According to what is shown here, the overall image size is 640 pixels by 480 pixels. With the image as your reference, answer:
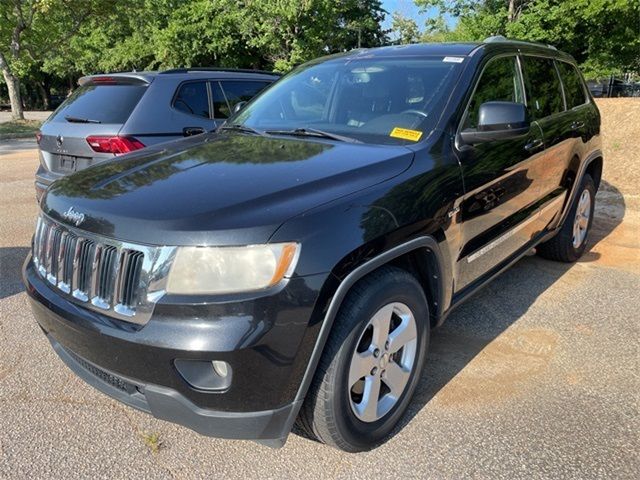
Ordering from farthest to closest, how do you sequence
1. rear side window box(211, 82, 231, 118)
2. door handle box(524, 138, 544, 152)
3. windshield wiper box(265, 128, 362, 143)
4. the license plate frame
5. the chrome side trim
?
rear side window box(211, 82, 231, 118) → the license plate frame → door handle box(524, 138, 544, 152) → the chrome side trim → windshield wiper box(265, 128, 362, 143)

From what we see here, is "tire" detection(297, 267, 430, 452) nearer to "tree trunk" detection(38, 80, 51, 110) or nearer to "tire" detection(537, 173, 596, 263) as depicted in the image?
"tire" detection(537, 173, 596, 263)

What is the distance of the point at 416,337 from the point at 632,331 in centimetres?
196

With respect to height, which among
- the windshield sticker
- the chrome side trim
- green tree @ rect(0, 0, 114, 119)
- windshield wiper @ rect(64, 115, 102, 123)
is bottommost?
the chrome side trim

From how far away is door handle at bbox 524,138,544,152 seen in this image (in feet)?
11.8

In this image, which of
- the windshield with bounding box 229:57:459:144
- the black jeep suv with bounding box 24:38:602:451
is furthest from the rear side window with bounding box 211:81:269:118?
the black jeep suv with bounding box 24:38:602:451

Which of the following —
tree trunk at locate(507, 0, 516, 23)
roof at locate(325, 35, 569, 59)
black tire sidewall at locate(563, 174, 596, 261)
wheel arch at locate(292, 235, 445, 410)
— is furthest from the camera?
tree trunk at locate(507, 0, 516, 23)

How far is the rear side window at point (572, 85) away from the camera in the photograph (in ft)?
15.2

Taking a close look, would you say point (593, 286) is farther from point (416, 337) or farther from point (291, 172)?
point (291, 172)

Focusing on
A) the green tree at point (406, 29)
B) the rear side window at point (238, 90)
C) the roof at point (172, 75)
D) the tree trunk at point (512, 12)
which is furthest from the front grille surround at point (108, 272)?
the green tree at point (406, 29)

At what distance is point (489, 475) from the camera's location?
92.4 inches

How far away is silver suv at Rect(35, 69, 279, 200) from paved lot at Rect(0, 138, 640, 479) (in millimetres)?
1574

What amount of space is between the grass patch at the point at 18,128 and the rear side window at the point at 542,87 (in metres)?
16.7

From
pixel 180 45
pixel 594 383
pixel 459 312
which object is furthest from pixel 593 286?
pixel 180 45

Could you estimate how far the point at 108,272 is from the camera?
A: 2.13 m
